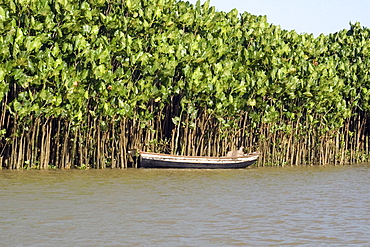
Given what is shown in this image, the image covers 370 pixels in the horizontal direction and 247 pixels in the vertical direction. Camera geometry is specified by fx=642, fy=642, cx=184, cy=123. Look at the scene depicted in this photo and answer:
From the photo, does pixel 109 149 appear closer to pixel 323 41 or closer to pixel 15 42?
pixel 15 42

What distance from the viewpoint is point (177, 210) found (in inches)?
561

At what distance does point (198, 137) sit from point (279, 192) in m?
9.60

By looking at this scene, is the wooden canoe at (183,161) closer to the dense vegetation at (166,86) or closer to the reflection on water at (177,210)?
the dense vegetation at (166,86)

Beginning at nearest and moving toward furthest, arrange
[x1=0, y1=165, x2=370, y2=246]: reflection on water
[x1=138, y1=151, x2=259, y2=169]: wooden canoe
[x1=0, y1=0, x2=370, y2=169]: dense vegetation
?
[x1=0, y1=165, x2=370, y2=246]: reflection on water, [x1=0, y1=0, x2=370, y2=169]: dense vegetation, [x1=138, y1=151, x2=259, y2=169]: wooden canoe

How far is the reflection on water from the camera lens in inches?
441

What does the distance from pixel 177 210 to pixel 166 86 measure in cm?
1203

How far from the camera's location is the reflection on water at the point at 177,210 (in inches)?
441

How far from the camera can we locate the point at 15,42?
69.9ft

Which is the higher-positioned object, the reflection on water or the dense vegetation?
the dense vegetation

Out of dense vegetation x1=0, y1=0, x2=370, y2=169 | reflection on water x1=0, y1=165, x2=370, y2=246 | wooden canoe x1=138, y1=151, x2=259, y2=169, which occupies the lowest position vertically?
reflection on water x1=0, y1=165, x2=370, y2=246

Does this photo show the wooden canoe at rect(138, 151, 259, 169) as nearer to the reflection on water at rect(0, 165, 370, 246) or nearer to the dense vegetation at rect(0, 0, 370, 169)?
the dense vegetation at rect(0, 0, 370, 169)

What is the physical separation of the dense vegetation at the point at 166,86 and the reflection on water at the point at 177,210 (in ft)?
7.38

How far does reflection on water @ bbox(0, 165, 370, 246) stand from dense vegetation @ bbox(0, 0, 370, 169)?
2248 millimetres

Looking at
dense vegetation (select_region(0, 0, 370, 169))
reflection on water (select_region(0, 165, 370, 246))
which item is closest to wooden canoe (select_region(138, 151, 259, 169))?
dense vegetation (select_region(0, 0, 370, 169))
